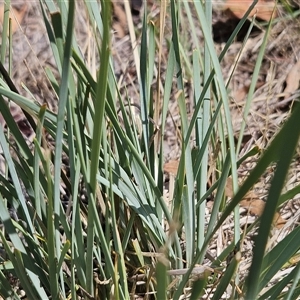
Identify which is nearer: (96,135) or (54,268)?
(96,135)

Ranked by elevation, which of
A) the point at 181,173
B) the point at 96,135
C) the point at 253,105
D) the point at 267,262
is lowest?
the point at 253,105

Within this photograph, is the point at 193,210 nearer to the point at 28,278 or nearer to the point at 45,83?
the point at 28,278

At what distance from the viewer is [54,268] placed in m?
0.70

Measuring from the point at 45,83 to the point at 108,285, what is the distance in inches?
37.7

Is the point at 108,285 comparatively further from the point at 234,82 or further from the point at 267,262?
the point at 234,82

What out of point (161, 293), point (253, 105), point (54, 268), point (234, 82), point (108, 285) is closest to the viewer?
point (161, 293)

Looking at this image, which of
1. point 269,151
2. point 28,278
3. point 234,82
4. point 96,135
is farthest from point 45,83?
point 269,151

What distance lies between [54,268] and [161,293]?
0.21 m

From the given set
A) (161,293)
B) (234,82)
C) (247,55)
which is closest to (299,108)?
(161,293)

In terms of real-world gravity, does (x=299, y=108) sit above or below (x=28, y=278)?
above

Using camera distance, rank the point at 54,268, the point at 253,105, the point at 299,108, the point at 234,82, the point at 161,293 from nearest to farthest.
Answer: the point at 299,108 < the point at 161,293 < the point at 54,268 < the point at 253,105 < the point at 234,82

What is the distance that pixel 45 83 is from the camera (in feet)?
5.35

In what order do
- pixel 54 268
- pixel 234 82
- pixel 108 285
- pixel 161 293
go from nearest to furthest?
pixel 161 293 < pixel 54 268 < pixel 108 285 < pixel 234 82

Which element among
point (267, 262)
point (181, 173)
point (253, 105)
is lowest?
point (253, 105)
